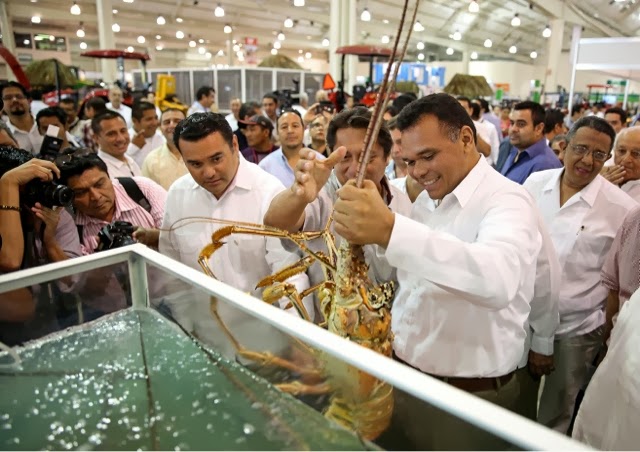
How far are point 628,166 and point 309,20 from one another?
58.1 ft

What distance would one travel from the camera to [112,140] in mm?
3225

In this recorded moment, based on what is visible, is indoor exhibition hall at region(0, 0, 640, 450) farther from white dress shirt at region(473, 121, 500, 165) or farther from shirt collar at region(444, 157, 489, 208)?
white dress shirt at region(473, 121, 500, 165)

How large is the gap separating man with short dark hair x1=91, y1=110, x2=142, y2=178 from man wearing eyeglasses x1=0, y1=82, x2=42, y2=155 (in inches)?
54.2

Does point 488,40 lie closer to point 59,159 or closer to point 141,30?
point 141,30

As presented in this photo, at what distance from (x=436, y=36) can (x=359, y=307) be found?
23301 mm

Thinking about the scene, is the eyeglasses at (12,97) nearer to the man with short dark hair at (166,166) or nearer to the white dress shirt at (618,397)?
the man with short dark hair at (166,166)

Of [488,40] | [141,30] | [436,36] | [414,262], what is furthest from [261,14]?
[414,262]

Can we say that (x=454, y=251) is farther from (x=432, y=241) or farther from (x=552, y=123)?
(x=552, y=123)

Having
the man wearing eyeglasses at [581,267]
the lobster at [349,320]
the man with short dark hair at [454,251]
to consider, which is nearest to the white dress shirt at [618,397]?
the man with short dark hair at [454,251]

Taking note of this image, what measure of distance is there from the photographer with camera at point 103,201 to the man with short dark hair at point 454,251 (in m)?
1.20

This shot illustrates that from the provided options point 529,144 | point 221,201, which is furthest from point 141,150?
point 529,144

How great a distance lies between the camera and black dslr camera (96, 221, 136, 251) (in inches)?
69.4

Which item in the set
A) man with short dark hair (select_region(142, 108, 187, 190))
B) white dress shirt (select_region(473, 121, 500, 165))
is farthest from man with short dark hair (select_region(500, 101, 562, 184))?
man with short dark hair (select_region(142, 108, 187, 190))

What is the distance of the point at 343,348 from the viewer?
70 centimetres
